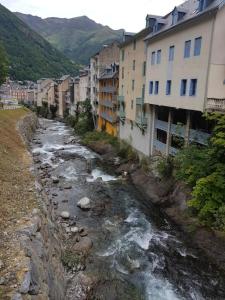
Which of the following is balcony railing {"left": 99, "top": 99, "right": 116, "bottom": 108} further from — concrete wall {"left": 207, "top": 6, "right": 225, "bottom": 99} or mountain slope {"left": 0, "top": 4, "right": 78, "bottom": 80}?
mountain slope {"left": 0, "top": 4, "right": 78, "bottom": 80}

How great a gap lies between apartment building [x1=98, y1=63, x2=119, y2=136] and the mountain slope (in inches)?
5224

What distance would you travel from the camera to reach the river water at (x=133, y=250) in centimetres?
1280

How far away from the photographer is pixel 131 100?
33.7 meters

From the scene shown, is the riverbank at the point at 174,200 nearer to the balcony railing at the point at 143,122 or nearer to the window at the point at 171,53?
the balcony railing at the point at 143,122

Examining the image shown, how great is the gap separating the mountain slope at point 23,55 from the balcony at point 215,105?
165 meters

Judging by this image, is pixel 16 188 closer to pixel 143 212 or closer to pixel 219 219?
pixel 143 212

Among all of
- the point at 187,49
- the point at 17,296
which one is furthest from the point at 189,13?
the point at 17,296

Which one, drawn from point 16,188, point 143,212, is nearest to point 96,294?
point 16,188

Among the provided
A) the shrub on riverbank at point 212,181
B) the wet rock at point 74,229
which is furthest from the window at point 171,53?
the wet rock at point 74,229

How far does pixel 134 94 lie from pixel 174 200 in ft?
52.9

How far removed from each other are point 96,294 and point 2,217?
5710mm

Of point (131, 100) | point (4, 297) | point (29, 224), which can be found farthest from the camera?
point (131, 100)

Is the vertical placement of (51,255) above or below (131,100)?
below

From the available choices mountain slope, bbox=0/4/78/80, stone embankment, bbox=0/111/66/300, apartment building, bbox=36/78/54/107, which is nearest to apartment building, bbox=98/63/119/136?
stone embankment, bbox=0/111/66/300
